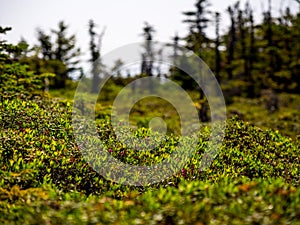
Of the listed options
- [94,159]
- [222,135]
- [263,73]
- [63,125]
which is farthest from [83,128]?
[263,73]

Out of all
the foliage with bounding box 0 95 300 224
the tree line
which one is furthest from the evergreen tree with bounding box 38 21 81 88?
the foliage with bounding box 0 95 300 224

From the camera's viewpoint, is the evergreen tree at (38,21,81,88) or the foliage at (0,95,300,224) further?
the evergreen tree at (38,21,81,88)

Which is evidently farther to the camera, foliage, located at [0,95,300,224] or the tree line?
the tree line

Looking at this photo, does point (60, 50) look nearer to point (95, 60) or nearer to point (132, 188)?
point (95, 60)

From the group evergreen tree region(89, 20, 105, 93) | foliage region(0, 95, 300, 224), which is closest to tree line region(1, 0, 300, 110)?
evergreen tree region(89, 20, 105, 93)

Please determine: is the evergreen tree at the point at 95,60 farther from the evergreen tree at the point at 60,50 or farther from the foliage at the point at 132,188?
the foliage at the point at 132,188

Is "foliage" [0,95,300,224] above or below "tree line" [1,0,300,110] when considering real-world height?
below

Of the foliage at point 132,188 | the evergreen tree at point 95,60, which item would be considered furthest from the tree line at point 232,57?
the foliage at point 132,188

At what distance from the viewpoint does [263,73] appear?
108 ft

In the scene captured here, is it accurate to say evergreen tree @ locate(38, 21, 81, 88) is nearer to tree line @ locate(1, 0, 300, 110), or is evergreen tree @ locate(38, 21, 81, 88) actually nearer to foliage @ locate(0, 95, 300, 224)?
tree line @ locate(1, 0, 300, 110)

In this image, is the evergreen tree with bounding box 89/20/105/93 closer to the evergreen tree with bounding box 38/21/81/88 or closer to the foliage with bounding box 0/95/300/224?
the evergreen tree with bounding box 38/21/81/88

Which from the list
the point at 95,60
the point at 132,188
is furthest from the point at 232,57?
the point at 132,188

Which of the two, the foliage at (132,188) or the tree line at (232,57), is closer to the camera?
the foliage at (132,188)

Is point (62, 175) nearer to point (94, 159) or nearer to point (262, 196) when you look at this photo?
point (94, 159)
